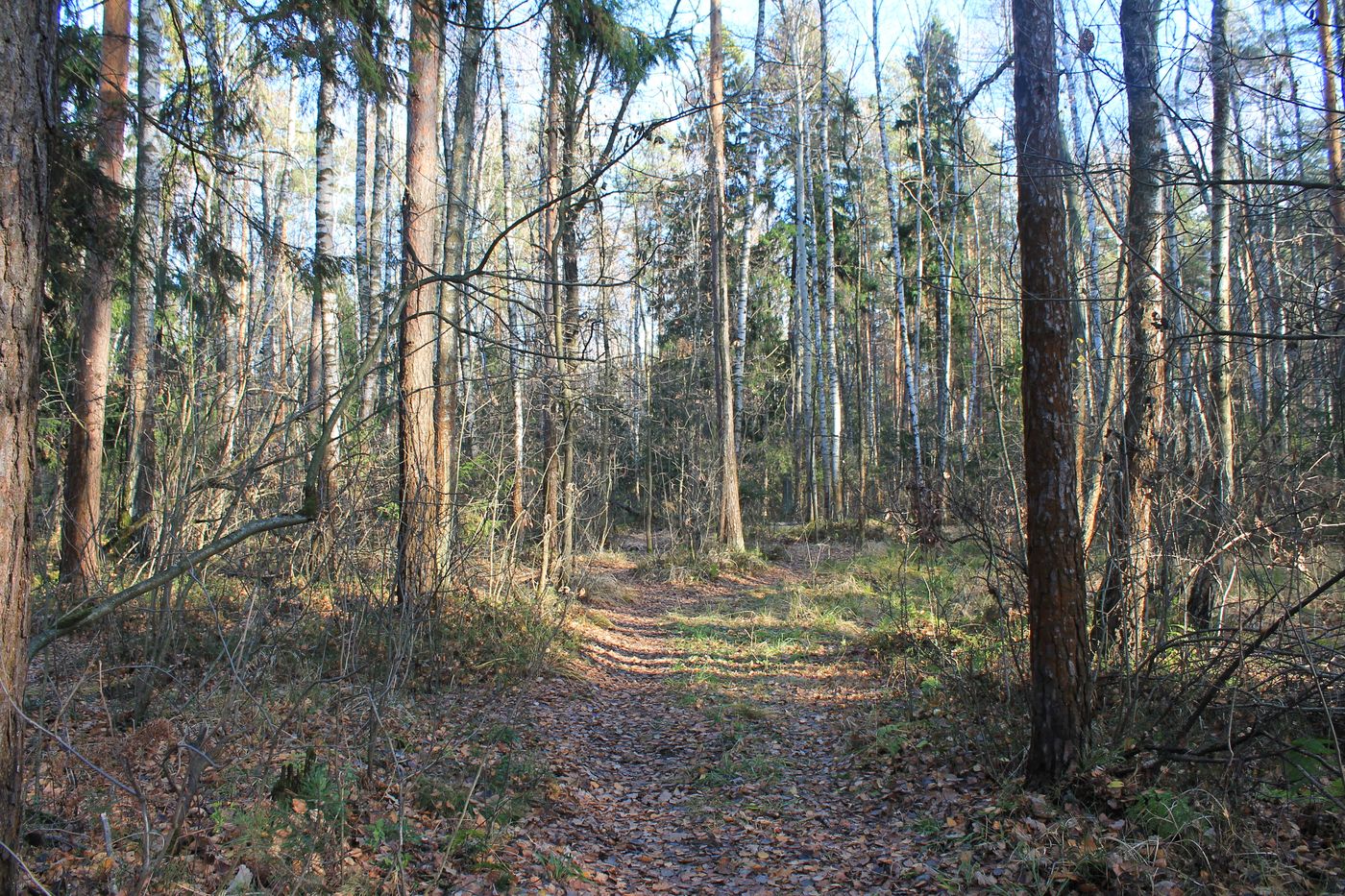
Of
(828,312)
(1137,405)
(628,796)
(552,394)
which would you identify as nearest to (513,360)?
(552,394)

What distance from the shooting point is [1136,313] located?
585 centimetres

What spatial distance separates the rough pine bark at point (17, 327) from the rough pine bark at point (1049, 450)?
4543 mm

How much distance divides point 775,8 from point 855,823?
59.9ft

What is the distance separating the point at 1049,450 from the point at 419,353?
5.55 m

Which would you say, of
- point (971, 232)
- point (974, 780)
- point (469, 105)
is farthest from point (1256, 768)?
→ point (971, 232)

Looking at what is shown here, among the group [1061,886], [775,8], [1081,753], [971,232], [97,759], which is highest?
[775,8]

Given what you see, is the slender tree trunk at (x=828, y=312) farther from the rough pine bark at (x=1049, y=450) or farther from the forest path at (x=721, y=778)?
the rough pine bark at (x=1049, y=450)

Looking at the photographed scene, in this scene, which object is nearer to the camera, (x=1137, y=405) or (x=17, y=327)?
(x=17, y=327)

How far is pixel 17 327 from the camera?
92.0 inches

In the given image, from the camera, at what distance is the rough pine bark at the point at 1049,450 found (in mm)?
4527

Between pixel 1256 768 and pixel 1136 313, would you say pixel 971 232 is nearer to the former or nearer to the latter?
pixel 1136 313

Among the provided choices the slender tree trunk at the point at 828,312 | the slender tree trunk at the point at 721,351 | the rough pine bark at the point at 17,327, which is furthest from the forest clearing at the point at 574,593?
the slender tree trunk at the point at 828,312

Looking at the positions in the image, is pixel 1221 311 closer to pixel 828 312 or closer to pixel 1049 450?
pixel 1049 450

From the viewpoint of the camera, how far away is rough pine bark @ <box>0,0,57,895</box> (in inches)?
91.6
